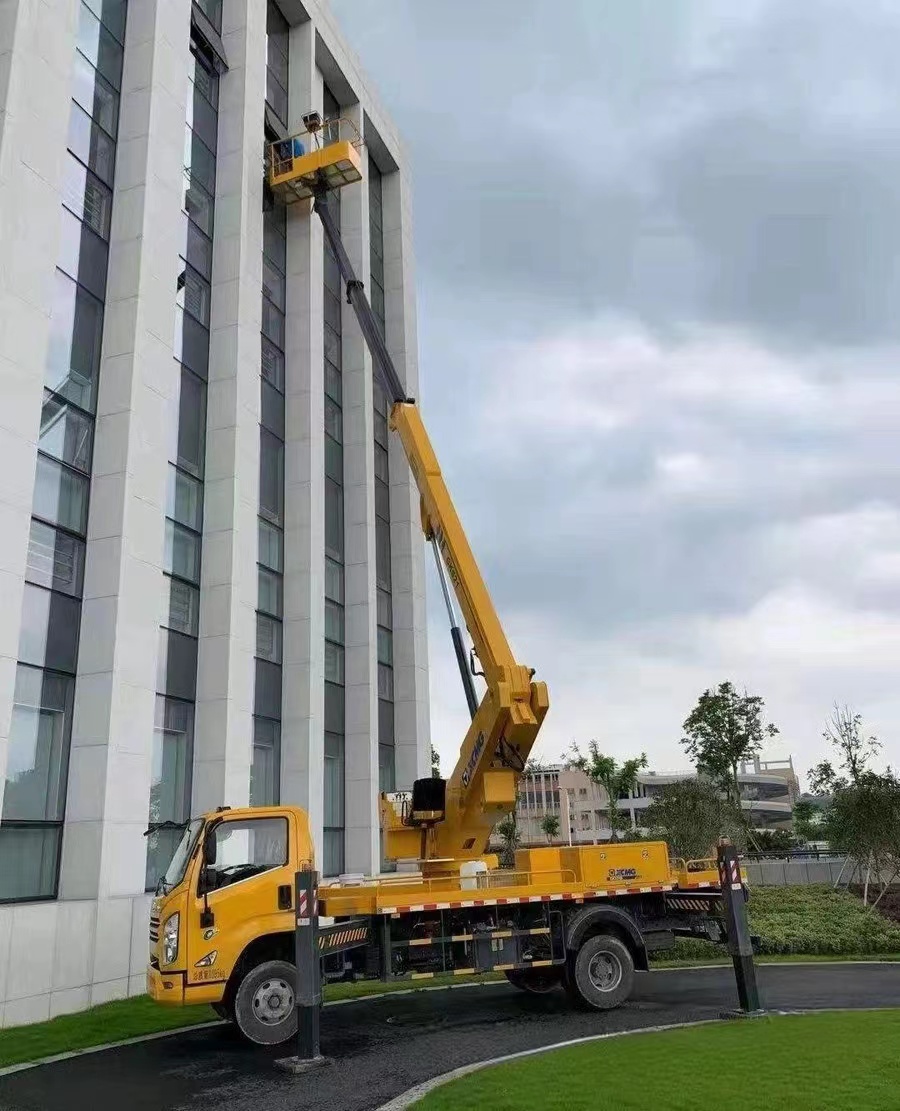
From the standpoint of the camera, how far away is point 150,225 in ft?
62.0

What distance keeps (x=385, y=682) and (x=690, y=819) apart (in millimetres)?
12508

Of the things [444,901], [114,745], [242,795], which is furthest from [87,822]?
[444,901]

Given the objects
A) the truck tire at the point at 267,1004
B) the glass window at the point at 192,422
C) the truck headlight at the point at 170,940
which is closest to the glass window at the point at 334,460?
the glass window at the point at 192,422

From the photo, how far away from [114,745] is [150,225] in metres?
10.8

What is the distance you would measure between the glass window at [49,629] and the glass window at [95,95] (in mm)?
10573

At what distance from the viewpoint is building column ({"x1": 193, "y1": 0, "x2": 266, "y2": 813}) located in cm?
1958

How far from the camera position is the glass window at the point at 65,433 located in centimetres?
1670

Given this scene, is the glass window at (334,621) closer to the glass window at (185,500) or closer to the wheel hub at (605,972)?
the glass window at (185,500)

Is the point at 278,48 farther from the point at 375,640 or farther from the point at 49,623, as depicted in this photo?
the point at 49,623

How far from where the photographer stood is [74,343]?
702 inches

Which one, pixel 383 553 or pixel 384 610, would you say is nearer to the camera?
pixel 384 610

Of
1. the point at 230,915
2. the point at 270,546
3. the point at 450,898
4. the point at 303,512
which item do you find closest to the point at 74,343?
the point at 270,546

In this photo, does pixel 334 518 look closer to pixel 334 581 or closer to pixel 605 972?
pixel 334 581

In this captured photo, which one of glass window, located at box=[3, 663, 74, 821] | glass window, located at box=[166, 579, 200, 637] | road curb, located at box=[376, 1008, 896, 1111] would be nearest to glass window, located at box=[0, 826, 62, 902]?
glass window, located at box=[3, 663, 74, 821]
